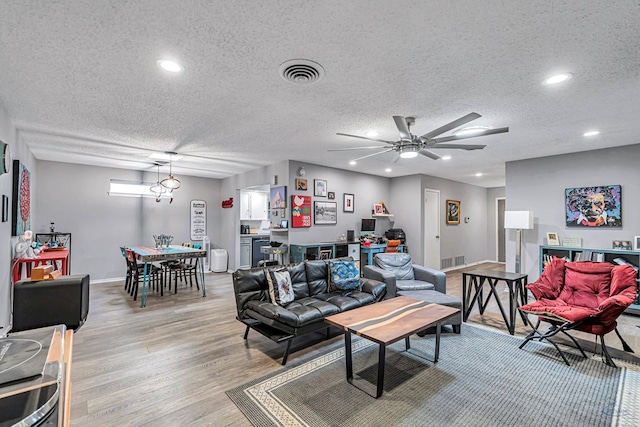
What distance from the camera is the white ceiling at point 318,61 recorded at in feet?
5.56

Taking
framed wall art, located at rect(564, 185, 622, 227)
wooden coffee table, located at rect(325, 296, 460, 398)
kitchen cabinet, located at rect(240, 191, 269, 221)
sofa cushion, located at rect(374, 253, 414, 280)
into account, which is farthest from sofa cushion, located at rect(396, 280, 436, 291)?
kitchen cabinet, located at rect(240, 191, 269, 221)

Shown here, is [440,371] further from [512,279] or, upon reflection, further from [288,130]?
[288,130]

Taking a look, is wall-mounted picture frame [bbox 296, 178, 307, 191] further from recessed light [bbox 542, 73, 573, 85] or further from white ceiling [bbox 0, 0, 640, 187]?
recessed light [bbox 542, 73, 573, 85]

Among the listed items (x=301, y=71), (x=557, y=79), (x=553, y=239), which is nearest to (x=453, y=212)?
(x=553, y=239)

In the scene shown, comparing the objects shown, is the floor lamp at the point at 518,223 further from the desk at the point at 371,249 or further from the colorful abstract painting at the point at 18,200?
the colorful abstract painting at the point at 18,200

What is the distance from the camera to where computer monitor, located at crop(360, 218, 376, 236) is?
7.23 meters

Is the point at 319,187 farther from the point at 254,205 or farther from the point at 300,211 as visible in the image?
the point at 254,205

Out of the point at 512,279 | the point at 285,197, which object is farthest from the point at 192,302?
the point at 512,279

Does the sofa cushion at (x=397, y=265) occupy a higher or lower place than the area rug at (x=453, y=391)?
higher

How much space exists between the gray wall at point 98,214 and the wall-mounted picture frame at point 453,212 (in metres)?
6.92

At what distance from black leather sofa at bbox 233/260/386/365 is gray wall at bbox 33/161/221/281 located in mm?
4816

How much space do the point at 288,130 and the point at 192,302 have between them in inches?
127

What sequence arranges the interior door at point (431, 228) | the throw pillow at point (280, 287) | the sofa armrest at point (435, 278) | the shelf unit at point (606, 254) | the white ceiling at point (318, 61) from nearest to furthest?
1. the white ceiling at point (318, 61)
2. the throw pillow at point (280, 287)
3. the sofa armrest at point (435, 278)
4. the shelf unit at point (606, 254)
5. the interior door at point (431, 228)

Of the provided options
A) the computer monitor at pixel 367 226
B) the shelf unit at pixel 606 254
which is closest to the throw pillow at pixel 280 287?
the computer monitor at pixel 367 226
